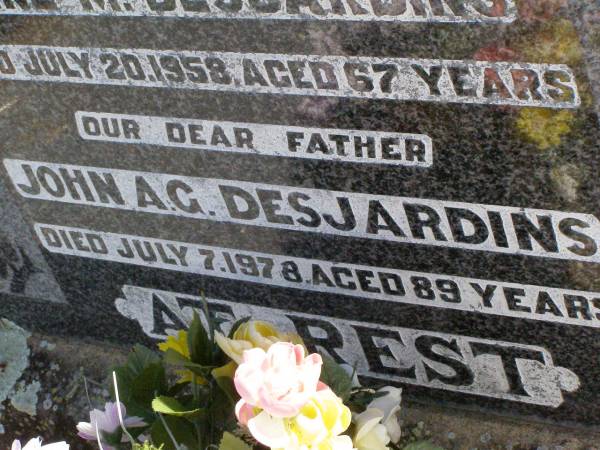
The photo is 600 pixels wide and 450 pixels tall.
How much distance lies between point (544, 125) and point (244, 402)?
0.63m

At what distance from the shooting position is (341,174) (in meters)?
1.43

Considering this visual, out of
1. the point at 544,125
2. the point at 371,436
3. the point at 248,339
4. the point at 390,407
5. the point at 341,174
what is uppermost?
the point at 544,125

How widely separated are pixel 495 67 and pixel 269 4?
38cm

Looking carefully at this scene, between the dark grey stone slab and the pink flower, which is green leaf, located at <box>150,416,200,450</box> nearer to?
the pink flower

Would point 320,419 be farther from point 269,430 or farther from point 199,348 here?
point 199,348

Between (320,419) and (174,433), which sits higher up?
(320,419)

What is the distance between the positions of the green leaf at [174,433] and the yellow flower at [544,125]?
0.74 m

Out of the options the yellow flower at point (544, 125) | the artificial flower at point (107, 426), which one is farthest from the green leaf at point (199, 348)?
the yellow flower at point (544, 125)

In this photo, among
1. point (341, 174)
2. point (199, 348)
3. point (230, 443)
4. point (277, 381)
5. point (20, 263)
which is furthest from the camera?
point (20, 263)

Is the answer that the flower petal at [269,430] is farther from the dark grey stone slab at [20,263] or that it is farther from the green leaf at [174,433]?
the dark grey stone slab at [20,263]

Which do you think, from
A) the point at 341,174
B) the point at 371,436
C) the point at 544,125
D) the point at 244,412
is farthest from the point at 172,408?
the point at 544,125

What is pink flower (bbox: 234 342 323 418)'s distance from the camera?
99 cm

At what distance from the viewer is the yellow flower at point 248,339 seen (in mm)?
1222

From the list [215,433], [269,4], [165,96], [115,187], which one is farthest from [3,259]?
[269,4]
